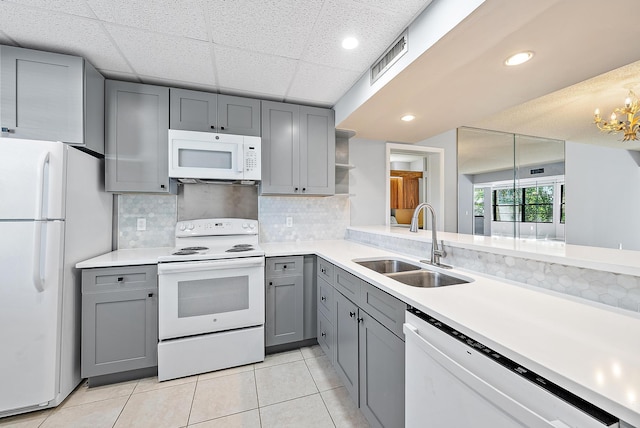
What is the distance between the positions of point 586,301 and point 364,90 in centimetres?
190

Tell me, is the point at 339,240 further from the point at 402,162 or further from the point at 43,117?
the point at 43,117

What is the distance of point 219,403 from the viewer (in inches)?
69.5

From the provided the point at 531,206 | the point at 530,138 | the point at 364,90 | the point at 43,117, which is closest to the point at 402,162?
the point at 364,90

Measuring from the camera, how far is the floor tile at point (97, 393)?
180 centimetres

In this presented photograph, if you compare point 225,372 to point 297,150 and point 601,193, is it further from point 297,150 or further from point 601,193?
point 601,193

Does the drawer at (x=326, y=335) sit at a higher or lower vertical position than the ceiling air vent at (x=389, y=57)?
lower

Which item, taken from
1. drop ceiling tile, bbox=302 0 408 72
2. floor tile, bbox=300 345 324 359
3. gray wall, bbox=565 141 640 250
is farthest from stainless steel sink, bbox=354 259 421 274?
gray wall, bbox=565 141 640 250

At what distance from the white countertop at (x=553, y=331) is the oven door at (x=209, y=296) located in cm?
115

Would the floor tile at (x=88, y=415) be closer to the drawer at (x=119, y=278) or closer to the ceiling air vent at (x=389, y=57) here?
the drawer at (x=119, y=278)

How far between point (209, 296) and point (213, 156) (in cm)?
120

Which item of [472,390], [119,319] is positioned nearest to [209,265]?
[119,319]

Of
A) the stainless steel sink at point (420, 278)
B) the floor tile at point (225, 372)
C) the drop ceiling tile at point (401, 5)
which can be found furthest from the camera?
the floor tile at point (225, 372)

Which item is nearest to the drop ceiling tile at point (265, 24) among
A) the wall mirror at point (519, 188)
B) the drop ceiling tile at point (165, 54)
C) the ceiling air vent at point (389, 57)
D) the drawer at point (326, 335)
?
the drop ceiling tile at point (165, 54)

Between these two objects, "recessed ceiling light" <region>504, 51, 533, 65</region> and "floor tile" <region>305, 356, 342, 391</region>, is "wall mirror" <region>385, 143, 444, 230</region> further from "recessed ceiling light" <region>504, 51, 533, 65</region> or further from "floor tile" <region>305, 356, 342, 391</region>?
"floor tile" <region>305, 356, 342, 391</region>
